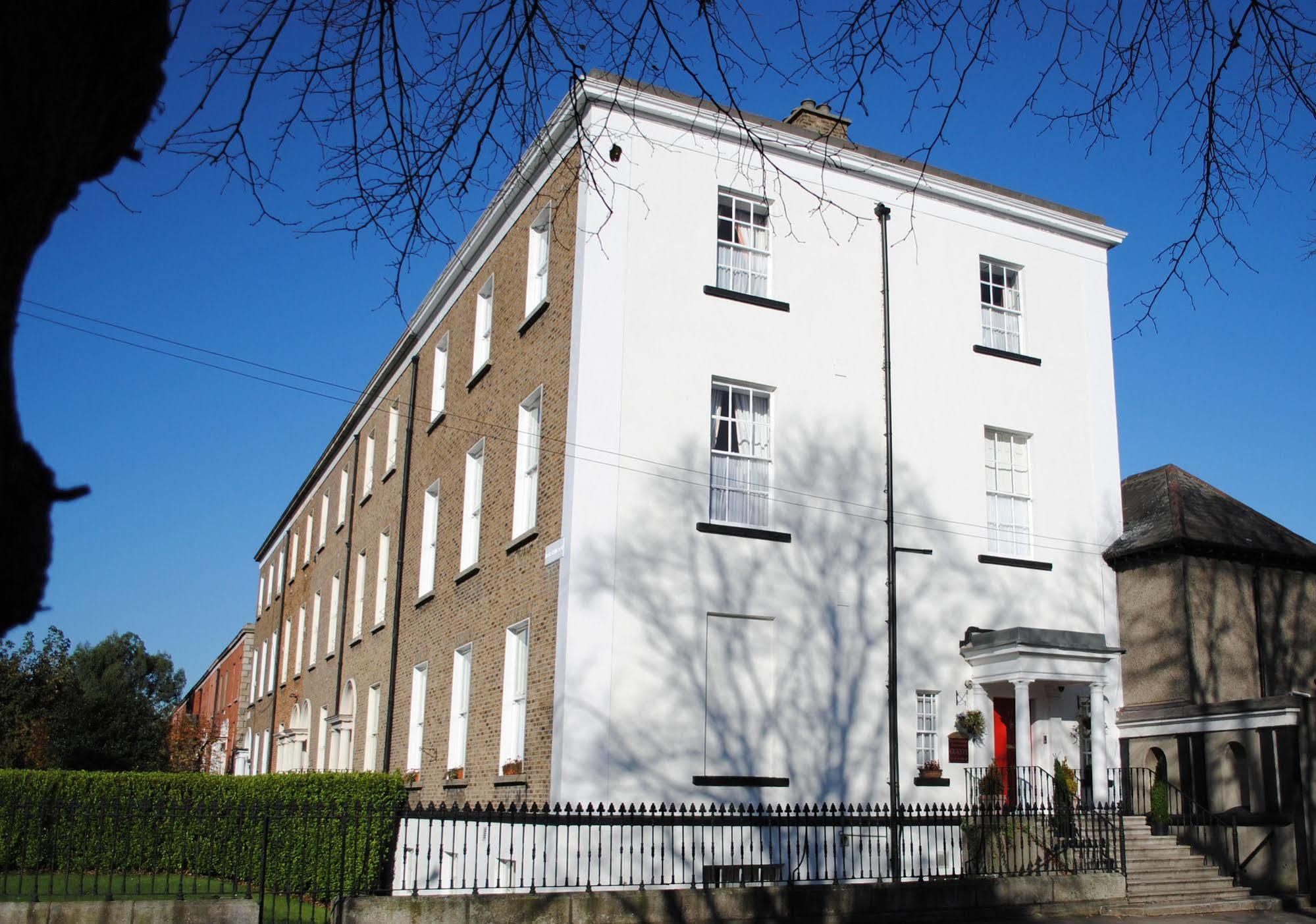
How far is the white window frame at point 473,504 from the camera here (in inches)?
873

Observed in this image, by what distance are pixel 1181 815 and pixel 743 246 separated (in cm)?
1134

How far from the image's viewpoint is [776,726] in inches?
706

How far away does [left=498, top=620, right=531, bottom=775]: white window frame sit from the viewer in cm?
1855

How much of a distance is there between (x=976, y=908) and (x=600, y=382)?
876 cm

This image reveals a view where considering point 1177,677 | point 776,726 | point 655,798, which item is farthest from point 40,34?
point 1177,677

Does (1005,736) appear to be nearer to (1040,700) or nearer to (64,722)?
(1040,700)

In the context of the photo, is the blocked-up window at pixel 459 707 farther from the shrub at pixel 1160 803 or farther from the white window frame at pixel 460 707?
the shrub at pixel 1160 803

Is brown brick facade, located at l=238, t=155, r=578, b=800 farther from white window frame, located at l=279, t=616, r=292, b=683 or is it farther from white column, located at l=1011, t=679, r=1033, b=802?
white window frame, located at l=279, t=616, r=292, b=683

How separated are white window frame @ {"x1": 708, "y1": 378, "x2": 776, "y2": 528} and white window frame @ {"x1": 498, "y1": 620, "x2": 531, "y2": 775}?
353cm

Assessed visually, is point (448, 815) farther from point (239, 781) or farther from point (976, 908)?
point (239, 781)

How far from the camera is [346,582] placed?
32.8 m

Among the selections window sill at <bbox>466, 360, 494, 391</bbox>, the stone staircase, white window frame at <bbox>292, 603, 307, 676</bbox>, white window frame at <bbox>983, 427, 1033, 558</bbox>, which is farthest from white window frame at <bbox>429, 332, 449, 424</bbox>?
white window frame at <bbox>292, 603, 307, 676</bbox>

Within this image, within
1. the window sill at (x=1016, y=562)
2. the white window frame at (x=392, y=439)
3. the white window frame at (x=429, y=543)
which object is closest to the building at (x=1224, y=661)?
the window sill at (x=1016, y=562)

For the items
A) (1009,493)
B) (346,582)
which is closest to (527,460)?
(1009,493)
